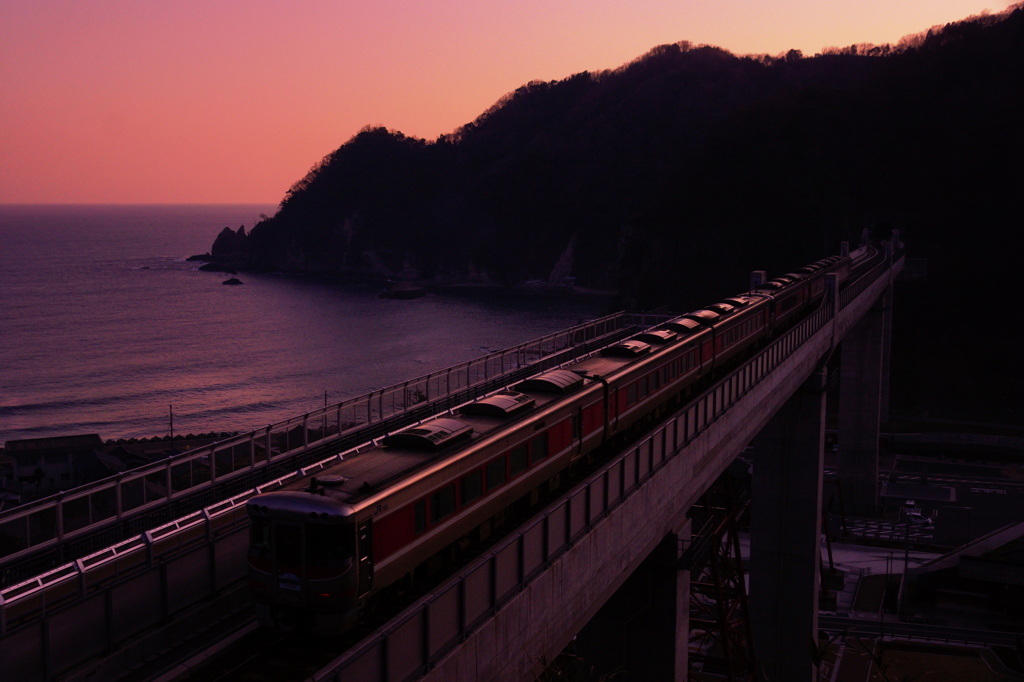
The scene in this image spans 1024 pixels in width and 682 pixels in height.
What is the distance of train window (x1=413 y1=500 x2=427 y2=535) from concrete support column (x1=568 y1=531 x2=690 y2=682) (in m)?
8.23

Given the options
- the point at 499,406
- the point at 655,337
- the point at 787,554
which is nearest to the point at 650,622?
the point at 499,406

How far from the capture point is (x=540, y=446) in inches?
699

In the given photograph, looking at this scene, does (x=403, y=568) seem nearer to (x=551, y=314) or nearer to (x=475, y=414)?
(x=475, y=414)

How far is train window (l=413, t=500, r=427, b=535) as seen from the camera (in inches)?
535

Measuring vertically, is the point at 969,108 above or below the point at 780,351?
above

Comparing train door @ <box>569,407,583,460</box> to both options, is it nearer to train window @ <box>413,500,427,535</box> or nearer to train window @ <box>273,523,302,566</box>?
train window @ <box>413,500,427,535</box>

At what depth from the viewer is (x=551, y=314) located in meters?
138

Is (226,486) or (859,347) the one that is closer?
(226,486)

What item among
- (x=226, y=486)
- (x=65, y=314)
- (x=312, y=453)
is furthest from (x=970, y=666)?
(x=65, y=314)

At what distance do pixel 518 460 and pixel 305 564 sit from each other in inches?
218

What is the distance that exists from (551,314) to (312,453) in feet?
383

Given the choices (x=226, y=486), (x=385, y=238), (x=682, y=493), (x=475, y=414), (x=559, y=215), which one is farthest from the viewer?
(x=385, y=238)

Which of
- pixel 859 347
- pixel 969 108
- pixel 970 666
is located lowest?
pixel 970 666

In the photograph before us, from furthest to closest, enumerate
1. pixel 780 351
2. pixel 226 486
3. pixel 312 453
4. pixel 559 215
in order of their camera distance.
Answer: pixel 559 215 → pixel 780 351 → pixel 312 453 → pixel 226 486
